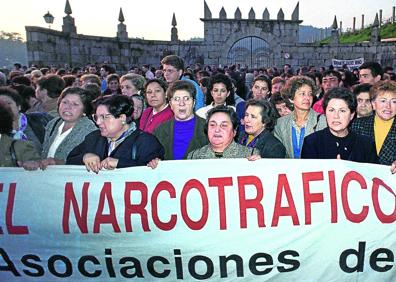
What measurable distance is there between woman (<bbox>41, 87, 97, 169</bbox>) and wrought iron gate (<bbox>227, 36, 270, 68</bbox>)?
22.2 m

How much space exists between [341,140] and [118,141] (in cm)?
190

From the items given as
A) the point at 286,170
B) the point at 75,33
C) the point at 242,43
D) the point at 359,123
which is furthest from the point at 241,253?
the point at 242,43

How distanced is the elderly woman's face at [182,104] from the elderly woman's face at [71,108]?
3.02 feet

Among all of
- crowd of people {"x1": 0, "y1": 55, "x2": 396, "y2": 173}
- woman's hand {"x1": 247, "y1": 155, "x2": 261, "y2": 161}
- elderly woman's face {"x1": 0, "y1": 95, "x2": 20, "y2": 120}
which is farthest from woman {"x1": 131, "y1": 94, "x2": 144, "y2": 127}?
woman's hand {"x1": 247, "y1": 155, "x2": 261, "y2": 161}

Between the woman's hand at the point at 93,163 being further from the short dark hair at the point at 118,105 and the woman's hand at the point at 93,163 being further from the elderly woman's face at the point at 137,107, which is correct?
the elderly woman's face at the point at 137,107

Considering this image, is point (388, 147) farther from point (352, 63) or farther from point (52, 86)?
point (352, 63)

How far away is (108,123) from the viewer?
3.44 meters

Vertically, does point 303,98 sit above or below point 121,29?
below

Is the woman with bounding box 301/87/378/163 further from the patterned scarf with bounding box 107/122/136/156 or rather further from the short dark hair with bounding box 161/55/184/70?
the short dark hair with bounding box 161/55/184/70

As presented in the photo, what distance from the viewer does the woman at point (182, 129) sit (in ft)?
13.3

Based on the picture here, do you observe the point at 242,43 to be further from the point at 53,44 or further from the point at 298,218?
the point at 298,218

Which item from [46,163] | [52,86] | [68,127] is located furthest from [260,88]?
[46,163]

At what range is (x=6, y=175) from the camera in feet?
11.1

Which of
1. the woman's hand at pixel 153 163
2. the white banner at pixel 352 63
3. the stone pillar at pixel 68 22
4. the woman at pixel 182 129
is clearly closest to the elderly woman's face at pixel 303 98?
the woman at pixel 182 129
